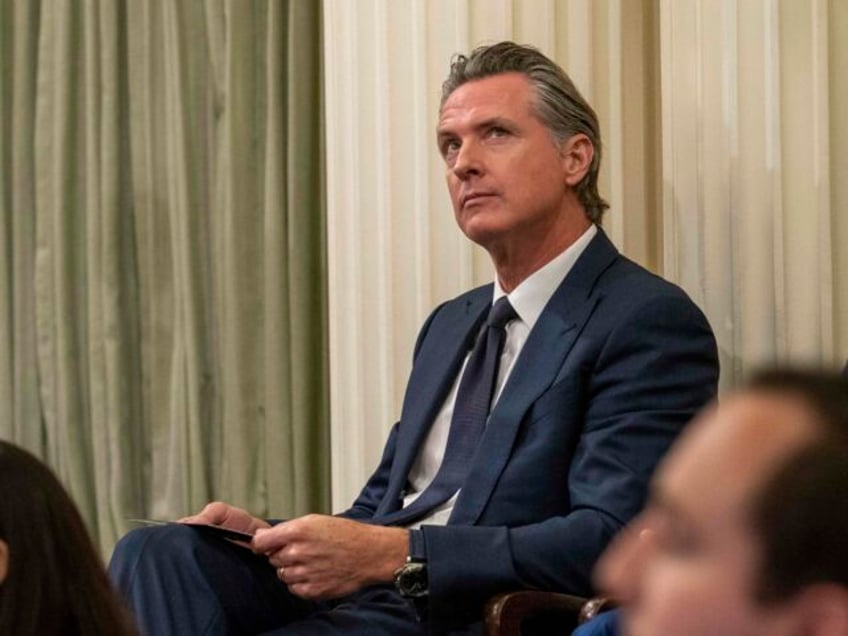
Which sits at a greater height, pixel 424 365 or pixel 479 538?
pixel 424 365

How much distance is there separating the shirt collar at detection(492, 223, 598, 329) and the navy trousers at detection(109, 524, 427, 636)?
0.50 meters

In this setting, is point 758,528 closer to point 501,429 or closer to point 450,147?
point 501,429

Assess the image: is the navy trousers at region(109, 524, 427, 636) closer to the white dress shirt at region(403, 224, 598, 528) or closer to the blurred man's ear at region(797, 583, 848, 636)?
the white dress shirt at region(403, 224, 598, 528)

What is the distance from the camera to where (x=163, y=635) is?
2.06 meters

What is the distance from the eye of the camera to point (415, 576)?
210 cm

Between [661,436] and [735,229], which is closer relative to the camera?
[661,436]

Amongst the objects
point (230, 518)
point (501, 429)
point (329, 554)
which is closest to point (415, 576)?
point (329, 554)

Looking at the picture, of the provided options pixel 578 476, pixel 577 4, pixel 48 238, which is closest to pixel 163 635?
pixel 578 476

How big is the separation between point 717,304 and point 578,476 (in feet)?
1.92

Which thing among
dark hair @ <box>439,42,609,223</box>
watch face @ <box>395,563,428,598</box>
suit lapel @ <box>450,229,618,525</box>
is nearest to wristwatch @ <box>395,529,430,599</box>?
watch face @ <box>395,563,428,598</box>

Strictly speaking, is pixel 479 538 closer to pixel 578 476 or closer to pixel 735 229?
pixel 578 476

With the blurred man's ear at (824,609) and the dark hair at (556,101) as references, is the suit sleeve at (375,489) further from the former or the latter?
the blurred man's ear at (824,609)

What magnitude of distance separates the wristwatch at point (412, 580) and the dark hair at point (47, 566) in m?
0.69

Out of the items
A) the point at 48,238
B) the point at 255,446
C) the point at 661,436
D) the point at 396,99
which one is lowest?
the point at 255,446
